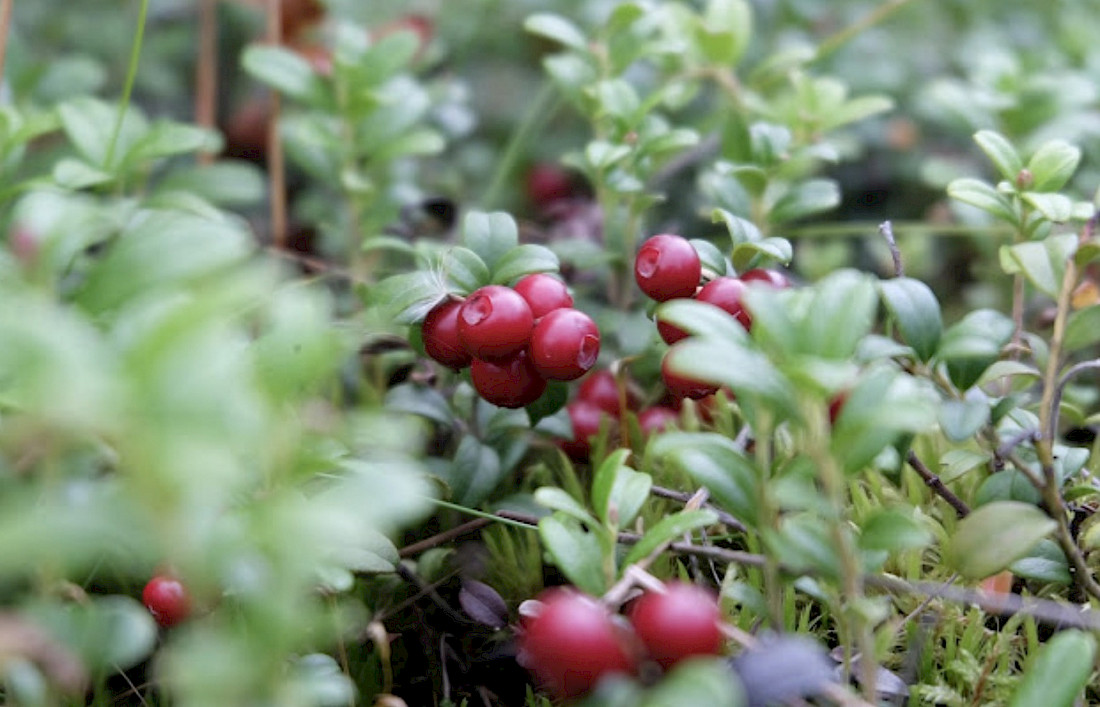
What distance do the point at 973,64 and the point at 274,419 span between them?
2583mm

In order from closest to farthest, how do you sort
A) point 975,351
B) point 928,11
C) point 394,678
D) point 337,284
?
point 975,351
point 394,678
point 337,284
point 928,11

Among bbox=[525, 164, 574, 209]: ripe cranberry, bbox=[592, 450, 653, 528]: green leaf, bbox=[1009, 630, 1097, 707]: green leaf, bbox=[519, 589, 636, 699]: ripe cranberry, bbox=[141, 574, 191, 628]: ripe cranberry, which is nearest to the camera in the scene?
bbox=[519, 589, 636, 699]: ripe cranberry

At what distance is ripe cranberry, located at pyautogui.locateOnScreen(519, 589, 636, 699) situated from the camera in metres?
1.00

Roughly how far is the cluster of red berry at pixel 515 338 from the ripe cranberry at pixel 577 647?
1.44 ft

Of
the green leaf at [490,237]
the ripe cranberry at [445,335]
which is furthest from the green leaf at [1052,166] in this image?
the ripe cranberry at [445,335]

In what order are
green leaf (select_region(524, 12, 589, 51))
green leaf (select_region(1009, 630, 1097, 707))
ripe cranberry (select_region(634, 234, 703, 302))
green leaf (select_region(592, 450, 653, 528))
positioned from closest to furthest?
1. green leaf (select_region(1009, 630, 1097, 707))
2. green leaf (select_region(592, 450, 653, 528))
3. ripe cranberry (select_region(634, 234, 703, 302))
4. green leaf (select_region(524, 12, 589, 51))

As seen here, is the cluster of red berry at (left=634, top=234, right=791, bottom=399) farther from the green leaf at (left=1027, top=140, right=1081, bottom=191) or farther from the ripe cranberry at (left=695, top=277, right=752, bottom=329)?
the green leaf at (left=1027, top=140, right=1081, bottom=191)

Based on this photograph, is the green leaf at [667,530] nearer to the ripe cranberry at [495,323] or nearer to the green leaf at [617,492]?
the green leaf at [617,492]

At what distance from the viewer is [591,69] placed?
2.15m

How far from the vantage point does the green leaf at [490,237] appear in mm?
1571

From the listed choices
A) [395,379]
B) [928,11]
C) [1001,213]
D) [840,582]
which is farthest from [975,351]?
[928,11]

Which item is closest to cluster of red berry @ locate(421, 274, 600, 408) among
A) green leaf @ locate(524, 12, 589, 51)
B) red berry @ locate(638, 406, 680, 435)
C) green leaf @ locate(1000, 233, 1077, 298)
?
red berry @ locate(638, 406, 680, 435)

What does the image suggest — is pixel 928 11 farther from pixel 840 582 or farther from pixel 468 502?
pixel 840 582

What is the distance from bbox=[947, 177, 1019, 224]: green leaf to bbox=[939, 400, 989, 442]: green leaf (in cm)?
37
